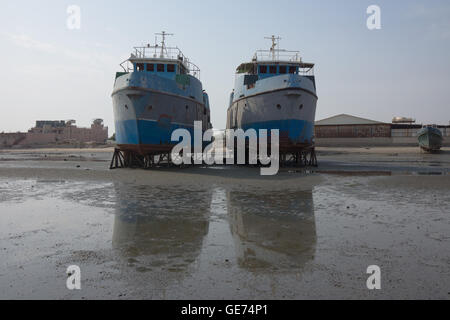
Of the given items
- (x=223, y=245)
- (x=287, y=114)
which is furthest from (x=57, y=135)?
(x=223, y=245)

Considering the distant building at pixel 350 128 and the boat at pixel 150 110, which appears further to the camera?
the distant building at pixel 350 128

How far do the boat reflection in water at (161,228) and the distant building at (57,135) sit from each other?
62289 mm

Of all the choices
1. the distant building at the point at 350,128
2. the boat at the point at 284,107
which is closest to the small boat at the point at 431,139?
the distant building at the point at 350,128

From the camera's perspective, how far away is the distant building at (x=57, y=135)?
70.8 m

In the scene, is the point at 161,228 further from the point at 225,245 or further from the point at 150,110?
the point at 150,110

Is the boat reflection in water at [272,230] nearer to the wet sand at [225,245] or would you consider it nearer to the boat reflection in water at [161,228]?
the wet sand at [225,245]

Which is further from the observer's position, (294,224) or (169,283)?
(294,224)

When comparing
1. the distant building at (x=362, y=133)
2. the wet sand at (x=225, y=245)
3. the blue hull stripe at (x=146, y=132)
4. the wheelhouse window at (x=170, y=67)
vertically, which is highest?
the wheelhouse window at (x=170, y=67)

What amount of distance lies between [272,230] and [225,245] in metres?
1.18

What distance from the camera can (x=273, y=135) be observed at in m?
18.9
